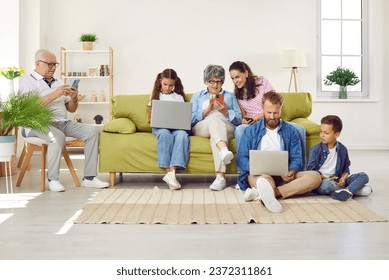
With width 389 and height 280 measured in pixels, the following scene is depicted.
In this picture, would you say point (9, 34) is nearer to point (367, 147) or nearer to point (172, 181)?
point (172, 181)

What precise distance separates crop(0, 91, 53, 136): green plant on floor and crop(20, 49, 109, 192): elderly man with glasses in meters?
0.49

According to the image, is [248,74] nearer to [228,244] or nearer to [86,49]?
[228,244]

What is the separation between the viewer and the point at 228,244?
9.33 ft

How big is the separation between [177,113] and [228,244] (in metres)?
2.01

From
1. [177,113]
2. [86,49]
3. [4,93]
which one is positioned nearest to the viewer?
[177,113]

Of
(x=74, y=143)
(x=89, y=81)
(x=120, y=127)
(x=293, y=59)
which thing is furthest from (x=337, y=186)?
(x=89, y=81)

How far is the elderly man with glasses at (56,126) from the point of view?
4598 mm

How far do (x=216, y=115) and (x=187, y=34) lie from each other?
3.81 meters

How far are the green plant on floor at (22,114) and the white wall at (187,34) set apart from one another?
169 inches

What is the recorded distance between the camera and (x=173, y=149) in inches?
183

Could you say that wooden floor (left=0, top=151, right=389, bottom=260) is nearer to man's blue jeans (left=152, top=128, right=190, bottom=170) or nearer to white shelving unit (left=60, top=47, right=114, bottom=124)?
man's blue jeans (left=152, top=128, right=190, bottom=170)

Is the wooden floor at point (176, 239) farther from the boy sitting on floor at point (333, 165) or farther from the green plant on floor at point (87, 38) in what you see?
the green plant on floor at point (87, 38)

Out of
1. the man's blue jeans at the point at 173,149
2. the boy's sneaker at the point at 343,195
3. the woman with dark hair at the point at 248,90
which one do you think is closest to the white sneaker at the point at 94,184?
the man's blue jeans at the point at 173,149
